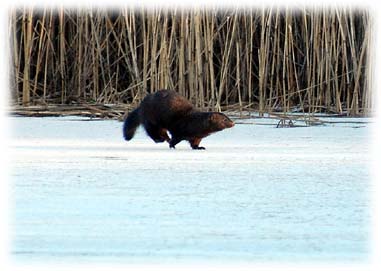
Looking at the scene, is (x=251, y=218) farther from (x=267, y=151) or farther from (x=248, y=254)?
(x=267, y=151)

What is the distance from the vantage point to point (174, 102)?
589 centimetres

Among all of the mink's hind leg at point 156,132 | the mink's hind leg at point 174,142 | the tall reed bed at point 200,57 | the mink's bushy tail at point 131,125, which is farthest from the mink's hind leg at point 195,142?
the tall reed bed at point 200,57

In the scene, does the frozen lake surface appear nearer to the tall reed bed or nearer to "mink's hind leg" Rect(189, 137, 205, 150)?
"mink's hind leg" Rect(189, 137, 205, 150)

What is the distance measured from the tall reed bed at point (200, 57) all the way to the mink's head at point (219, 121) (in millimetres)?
1469

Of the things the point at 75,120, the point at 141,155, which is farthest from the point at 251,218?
the point at 75,120

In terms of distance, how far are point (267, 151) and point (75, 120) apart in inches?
100

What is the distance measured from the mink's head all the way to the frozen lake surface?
0.40 feet

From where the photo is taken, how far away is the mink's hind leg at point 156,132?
19.3ft

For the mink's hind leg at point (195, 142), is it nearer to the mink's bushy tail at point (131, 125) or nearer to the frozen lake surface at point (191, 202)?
the frozen lake surface at point (191, 202)

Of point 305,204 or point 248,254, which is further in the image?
point 305,204

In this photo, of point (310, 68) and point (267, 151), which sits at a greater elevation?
point (310, 68)

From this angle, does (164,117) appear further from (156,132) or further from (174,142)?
(174,142)

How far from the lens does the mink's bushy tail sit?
5.89 metres

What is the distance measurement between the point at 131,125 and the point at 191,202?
107 inches
